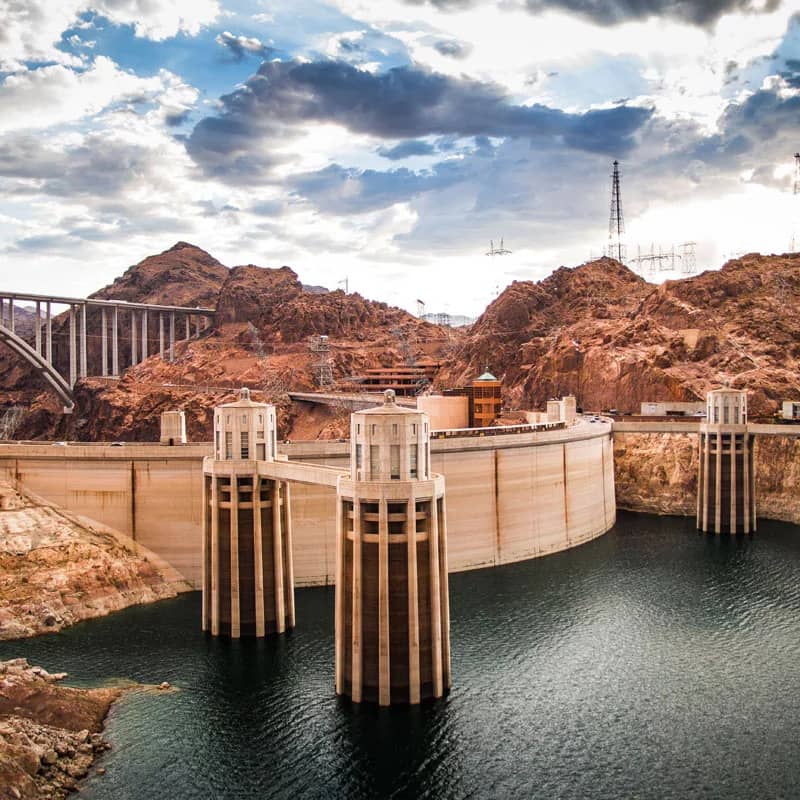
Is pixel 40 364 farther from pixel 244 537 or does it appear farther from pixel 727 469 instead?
pixel 727 469

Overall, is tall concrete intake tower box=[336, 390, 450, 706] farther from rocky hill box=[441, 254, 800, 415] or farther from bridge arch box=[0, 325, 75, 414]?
bridge arch box=[0, 325, 75, 414]

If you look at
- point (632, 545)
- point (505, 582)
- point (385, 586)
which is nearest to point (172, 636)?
point (385, 586)

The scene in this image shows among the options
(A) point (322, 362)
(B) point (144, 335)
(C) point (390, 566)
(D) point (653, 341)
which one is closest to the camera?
(C) point (390, 566)

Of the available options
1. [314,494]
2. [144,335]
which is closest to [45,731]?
[314,494]

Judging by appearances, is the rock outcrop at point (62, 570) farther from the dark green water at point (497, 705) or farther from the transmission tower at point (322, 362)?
the transmission tower at point (322, 362)

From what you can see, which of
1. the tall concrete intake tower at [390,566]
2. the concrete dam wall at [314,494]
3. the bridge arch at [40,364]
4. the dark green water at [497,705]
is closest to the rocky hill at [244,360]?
the bridge arch at [40,364]

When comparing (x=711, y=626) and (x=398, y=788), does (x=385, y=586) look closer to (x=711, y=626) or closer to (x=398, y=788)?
(x=398, y=788)

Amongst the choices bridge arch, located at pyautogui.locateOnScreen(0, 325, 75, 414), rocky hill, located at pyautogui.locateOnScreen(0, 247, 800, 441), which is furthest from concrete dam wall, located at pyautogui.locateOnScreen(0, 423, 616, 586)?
bridge arch, located at pyautogui.locateOnScreen(0, 325, 75, 414)
